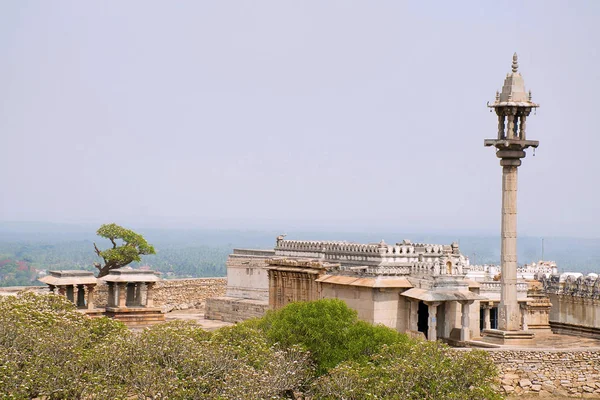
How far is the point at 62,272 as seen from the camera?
61.0 m

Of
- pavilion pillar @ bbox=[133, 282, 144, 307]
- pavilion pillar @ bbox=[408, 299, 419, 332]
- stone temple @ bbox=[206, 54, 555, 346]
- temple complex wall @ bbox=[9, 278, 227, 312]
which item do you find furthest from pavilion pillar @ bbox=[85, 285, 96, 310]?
pavilion pillar @ bbox=[408, 299, 419, 332]

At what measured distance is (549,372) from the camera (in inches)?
1731

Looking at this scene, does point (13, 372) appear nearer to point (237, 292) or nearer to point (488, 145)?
point (488, 145)

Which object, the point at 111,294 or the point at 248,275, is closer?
the point at 111,294

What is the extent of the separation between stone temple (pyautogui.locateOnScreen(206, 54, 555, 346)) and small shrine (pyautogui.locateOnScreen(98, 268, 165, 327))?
28.5ft

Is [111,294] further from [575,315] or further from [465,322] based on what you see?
[575,315]

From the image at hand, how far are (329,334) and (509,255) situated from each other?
966 centimetres

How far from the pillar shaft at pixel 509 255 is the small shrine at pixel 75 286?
800 inches

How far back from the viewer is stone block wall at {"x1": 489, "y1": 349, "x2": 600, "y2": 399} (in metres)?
43.6

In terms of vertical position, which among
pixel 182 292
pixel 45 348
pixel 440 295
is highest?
pixel 440 295

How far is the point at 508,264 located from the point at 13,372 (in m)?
19.8

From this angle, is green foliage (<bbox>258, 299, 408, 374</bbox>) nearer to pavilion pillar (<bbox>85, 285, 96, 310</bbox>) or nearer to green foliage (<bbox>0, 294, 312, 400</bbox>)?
green foliage (<bbox>0, 294, 312, 400</bbox>)

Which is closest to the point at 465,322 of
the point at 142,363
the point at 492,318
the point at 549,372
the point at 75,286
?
the point at 549,372

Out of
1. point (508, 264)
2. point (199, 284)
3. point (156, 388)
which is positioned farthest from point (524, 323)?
point (199, 284)
